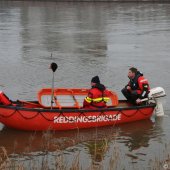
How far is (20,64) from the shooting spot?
20.3 metres

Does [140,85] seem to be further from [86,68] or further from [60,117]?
[86,68]

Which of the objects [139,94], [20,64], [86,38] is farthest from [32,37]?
[139,94]

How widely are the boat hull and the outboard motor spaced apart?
0.57 metres

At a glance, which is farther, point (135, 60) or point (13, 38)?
point (13, 38)

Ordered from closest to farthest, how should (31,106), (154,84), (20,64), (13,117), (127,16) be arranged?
(13,117) < (31,106) < (154,84) < (20,64) < (127,16)

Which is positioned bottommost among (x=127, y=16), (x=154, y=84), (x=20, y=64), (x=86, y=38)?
(x=154, y=84)

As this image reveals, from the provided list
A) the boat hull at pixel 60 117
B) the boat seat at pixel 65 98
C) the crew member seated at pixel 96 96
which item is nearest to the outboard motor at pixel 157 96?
the boat hull at pixel 60 117

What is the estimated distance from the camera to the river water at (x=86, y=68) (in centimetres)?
998

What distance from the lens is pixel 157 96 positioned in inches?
495

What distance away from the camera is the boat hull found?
→ 36.6 feet

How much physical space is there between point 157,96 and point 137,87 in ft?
1.77

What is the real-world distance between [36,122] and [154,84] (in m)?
6.49

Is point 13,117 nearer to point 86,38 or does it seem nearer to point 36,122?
point 36,122

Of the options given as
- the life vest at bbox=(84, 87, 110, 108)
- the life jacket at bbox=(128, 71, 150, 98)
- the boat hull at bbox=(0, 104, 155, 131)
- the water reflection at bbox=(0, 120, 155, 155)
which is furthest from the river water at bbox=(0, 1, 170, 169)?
the life jacket at bbox=(128, 71, 150, 98)
